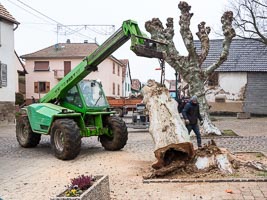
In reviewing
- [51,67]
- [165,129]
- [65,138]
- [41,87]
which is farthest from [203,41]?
[41,87]

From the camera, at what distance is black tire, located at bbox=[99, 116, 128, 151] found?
11.8m

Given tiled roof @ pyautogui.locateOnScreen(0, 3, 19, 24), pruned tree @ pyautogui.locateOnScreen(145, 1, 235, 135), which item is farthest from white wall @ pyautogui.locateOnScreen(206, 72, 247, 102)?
tiled roof @ pyautogui.locateOnScreen(0, 3, 19, 24)

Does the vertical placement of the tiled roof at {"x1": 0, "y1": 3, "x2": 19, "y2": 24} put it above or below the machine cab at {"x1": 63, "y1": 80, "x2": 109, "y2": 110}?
above

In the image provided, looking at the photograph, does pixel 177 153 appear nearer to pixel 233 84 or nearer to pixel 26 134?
pixel 26 134

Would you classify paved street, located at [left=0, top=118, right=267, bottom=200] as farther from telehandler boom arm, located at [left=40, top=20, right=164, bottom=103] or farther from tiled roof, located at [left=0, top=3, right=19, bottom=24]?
tiled roof, located at [left=0, top=3, right=19, bottom=24]

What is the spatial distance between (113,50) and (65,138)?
107 inches

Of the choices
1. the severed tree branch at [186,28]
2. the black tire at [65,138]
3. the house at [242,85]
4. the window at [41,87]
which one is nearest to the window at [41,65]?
the window at [41,87]

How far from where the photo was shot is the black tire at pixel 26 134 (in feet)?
42.5

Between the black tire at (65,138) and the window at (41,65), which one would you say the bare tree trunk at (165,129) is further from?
the window at (41,65)

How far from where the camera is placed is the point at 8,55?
22.5 m

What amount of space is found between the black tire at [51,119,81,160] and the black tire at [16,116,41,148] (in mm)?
2244

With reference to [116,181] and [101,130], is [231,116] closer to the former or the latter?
[101,130]

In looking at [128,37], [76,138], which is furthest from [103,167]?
[128,37]

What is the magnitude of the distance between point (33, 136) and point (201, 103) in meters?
6.92
